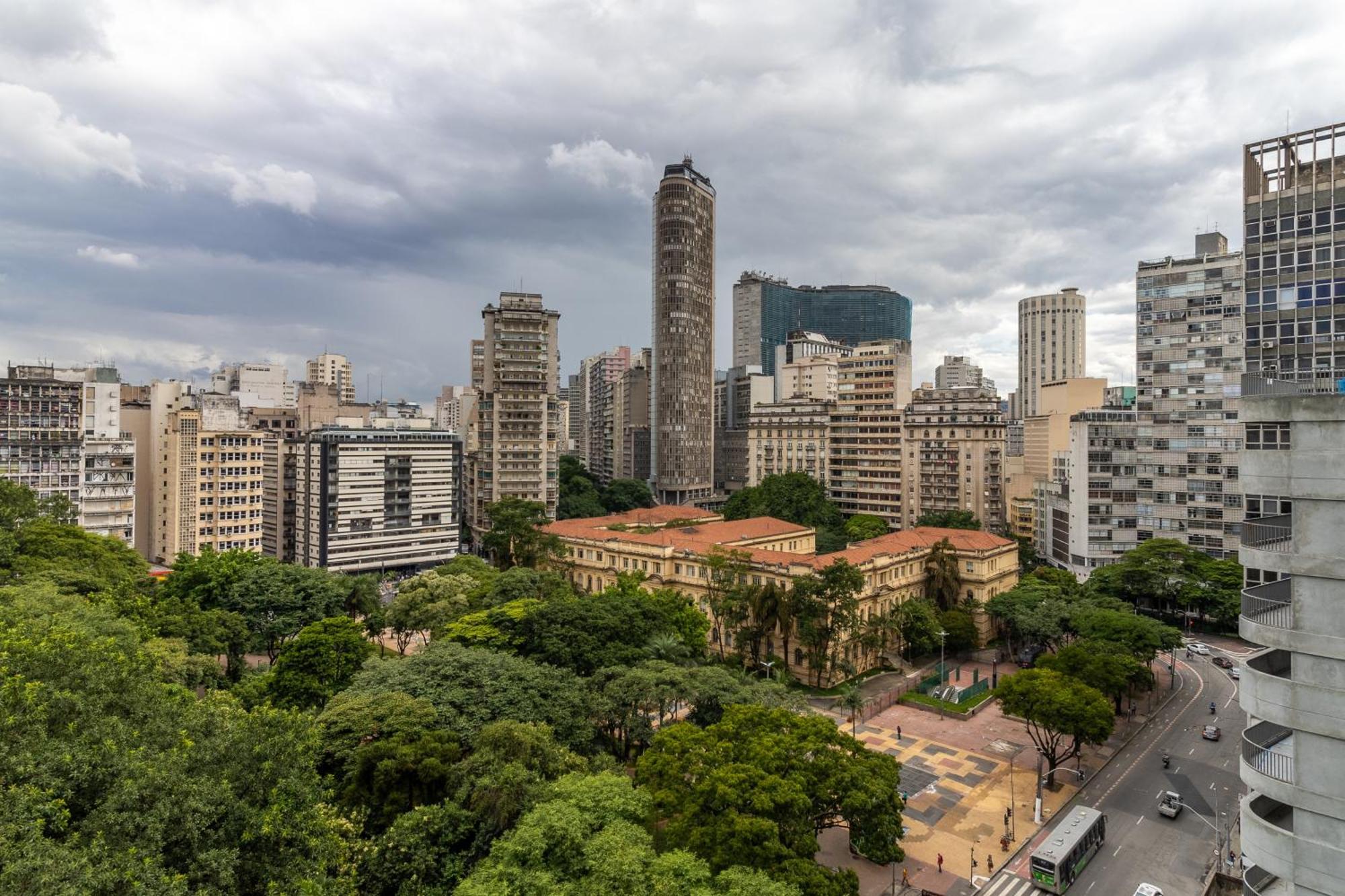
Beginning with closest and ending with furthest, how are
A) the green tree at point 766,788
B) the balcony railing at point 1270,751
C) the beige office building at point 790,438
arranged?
the balcony railing at point 1270,751
the green tree at point 766,788
the beige office building at point 790,438

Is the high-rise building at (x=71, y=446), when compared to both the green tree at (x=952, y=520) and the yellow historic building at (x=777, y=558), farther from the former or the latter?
the green tree at (x=952, y=520)

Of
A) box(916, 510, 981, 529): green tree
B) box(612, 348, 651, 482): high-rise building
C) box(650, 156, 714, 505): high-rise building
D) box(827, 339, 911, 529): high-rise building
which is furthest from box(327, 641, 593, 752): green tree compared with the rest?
box(612, 348, 651, 482): high-rise building

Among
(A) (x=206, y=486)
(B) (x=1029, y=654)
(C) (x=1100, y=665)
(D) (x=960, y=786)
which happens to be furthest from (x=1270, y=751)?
(A) (x=206, y=486)

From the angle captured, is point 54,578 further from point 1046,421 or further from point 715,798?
point 1046,421

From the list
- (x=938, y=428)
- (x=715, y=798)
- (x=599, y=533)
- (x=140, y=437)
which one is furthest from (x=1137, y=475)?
(x=140, y=437)

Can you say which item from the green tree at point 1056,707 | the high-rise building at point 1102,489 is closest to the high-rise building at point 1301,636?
the green tree at point 1056,707

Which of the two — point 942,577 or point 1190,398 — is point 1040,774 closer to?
point 942,577
